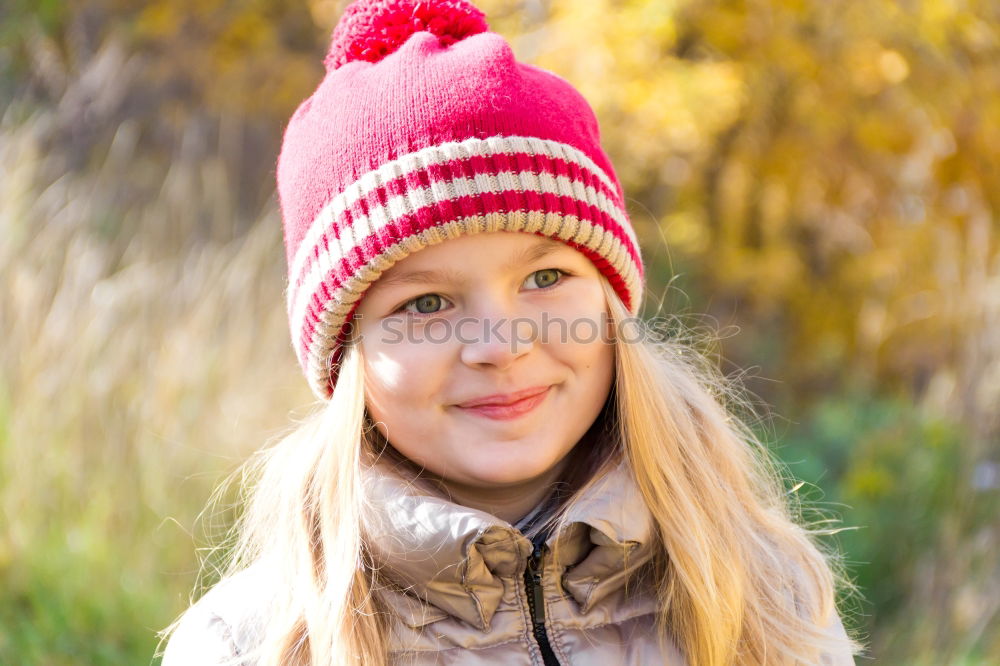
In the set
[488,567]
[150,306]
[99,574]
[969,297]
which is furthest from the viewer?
[969,297]

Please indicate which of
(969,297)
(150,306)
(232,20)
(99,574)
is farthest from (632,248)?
(232,20)

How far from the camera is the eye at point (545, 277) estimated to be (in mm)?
2131

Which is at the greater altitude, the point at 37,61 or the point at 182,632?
the point at 37,61

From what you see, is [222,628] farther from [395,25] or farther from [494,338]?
[395,25]

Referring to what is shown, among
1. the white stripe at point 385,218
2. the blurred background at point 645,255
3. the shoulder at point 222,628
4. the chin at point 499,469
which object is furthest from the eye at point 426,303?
the blurred background at point 645,255

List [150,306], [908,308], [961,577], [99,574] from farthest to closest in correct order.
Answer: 1. [908,308]
2. [150,306]
3. [961,577]
4. [99,574]

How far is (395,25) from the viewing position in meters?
2.25

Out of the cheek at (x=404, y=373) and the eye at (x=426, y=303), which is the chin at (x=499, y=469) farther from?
the eye at (x=426, y=303)

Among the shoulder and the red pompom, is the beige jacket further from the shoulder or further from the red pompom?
the red pompom

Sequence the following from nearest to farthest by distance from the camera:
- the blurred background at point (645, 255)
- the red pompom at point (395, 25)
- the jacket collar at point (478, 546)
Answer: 1. the jacket collar at point (478, 546)
2. the red pompom at point (395, 25)
3. the blurred background at point (645, 255)

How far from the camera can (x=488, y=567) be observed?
202 centimetres

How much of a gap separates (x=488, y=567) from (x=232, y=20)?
5.45 metres

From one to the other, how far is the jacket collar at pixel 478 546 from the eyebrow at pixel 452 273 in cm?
40

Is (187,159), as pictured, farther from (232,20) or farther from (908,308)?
(908,308)
